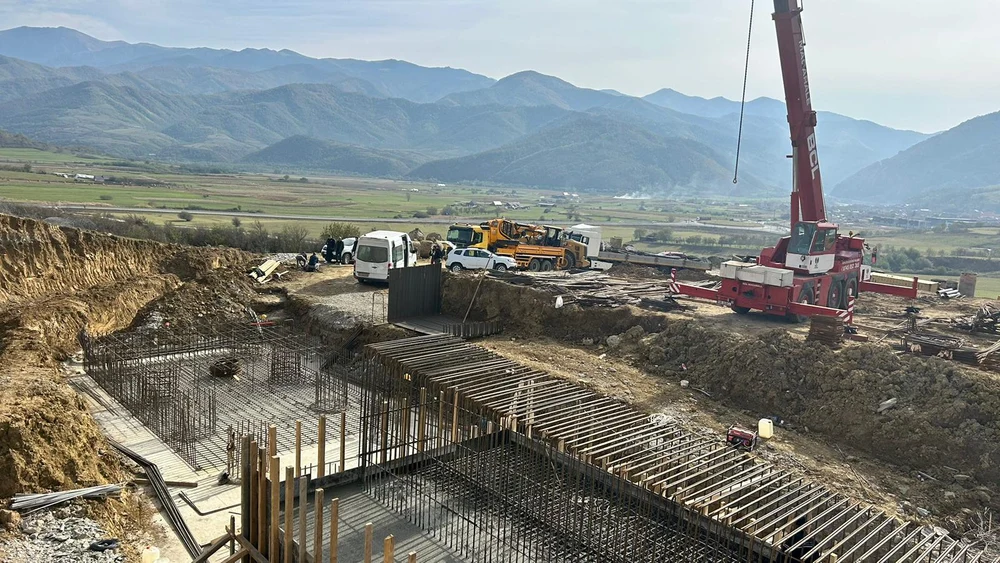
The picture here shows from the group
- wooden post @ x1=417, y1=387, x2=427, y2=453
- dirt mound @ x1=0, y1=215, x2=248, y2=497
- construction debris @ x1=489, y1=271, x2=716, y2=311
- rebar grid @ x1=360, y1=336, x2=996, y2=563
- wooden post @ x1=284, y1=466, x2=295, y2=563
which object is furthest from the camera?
construction debris @ x1=489, y1=271, x2=716, y2=311

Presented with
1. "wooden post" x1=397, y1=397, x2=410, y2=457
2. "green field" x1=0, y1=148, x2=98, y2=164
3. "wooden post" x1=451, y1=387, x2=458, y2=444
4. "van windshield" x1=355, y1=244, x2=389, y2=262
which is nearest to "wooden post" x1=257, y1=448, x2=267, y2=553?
"wooden post" x1=397, y1=397, x2=410, y2=457

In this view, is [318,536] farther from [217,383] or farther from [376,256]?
[376,256]

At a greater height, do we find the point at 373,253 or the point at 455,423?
the point at 373,253

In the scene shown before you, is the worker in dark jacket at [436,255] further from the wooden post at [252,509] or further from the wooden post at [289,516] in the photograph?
the wooden post at [289,516]

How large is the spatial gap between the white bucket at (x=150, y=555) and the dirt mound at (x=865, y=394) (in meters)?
10.7

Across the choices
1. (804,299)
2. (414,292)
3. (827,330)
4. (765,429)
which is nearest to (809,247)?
(804,299)

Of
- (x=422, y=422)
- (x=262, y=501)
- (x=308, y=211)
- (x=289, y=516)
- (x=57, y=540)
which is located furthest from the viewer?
(x=308, y=211)

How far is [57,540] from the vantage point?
27.5 feet

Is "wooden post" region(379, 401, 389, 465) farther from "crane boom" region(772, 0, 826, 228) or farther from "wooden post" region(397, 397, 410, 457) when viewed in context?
"crane boom" region(772, 0, 826, 228)

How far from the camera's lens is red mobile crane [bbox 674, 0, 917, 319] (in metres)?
17.0

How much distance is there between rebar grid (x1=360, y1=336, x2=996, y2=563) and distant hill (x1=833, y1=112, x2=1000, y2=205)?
183331 millimetres

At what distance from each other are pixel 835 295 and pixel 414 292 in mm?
12212

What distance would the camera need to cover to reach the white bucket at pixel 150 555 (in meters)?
8.70

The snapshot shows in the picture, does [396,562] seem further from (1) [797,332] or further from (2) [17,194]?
(2) [17,194]
